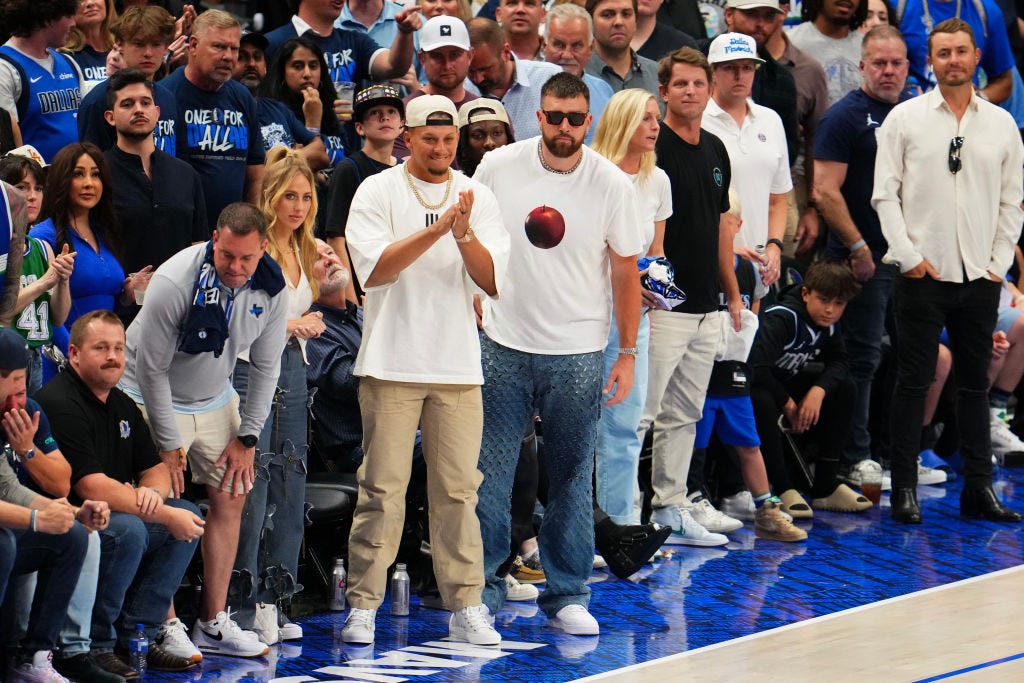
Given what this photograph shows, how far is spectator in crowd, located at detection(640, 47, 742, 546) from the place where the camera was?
24.0 ft

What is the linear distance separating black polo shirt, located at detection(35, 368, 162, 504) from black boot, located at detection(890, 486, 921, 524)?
410cm

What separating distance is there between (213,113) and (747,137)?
2.71 m

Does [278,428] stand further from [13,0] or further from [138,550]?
[13,0]

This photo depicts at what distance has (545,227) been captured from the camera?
19.5 feet

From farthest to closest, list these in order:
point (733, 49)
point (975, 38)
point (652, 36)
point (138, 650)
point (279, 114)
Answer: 1. point (975, 38)
2. point (652, 36)
3. point (733, 49)
4. point (279, 114)
5. point (138, 650)

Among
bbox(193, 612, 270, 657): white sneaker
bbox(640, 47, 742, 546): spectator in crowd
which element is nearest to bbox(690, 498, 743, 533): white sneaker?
bbox(640, 47, 742, 546): spectator in crowd

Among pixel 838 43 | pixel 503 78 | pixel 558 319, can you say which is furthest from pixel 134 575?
pixel 838 43

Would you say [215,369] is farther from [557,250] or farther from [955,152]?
[955,152]

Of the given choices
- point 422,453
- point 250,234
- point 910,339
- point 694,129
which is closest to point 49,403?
point 250,234

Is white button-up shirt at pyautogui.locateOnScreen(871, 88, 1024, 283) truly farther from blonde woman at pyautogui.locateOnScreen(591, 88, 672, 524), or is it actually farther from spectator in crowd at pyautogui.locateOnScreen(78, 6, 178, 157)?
spectator in crowd at pyautogui.locateOnScreen(78, 6, 178, 157)

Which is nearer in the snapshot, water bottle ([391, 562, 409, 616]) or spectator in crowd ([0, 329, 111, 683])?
spectator in crowd ([0, 329, 111, 683])

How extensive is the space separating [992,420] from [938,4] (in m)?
2.64

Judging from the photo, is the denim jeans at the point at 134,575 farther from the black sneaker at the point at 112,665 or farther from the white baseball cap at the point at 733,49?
the white baseball cap at the point at 733,49

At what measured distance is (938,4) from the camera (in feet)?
33.4
